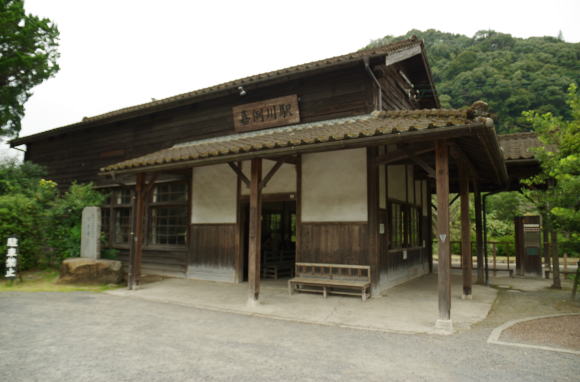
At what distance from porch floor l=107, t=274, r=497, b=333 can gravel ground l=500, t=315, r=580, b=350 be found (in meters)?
0.59

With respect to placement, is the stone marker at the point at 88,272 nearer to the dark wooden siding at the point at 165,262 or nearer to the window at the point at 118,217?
the dark wooden siding at the point at 165,262

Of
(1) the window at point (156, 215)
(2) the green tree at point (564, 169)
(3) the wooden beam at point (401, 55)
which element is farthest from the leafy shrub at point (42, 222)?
(2) the green tree at point (564, 169)

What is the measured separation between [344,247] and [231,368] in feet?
13.7

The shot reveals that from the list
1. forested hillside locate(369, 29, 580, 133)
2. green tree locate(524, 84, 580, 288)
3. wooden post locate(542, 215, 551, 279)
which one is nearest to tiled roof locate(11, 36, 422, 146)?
green tree locate(524, 84, 580, 288)

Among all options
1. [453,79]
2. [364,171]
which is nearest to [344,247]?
[364,171]

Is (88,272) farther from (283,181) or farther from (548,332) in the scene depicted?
(548,332)

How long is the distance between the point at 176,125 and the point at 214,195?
2.96 metres

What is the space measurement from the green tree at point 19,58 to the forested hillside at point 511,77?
2966 centimetres

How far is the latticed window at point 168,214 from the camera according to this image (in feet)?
33.5

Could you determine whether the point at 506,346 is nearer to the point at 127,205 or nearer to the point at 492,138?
the point at 492,138

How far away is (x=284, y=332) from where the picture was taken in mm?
4953

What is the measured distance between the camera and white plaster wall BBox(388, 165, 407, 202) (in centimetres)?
843

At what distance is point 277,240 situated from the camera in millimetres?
12008

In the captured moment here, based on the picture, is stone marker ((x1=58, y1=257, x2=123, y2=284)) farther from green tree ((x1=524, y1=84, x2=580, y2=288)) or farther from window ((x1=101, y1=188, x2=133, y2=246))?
green tree ((x1=524, y1=84, x2=580, y2=288))
